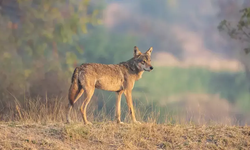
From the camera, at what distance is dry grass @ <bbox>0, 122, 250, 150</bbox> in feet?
30.8

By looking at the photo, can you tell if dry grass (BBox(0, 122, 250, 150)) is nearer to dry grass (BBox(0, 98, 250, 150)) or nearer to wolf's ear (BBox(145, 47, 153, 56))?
dry grass (BBox(0, 98, 250, 150))

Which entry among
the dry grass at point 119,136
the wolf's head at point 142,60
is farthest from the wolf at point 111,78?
the dry grass at point 119,136

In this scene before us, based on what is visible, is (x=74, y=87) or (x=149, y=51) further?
(x=149, y=51)

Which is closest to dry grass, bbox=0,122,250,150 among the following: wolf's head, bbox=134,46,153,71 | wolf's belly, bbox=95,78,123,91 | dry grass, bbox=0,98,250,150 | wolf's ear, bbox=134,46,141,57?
dry grass, bbox=0,98,250,150

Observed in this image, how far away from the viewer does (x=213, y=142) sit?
1001cm

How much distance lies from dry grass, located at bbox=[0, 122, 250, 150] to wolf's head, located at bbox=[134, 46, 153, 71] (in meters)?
2.15

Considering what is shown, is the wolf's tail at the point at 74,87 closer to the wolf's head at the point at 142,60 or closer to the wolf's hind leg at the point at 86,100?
the wolf's hind leg at the point at 86,100

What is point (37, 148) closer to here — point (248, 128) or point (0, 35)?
point (248, 128)

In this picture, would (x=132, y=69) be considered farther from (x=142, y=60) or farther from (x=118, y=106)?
(x=118, y=106)

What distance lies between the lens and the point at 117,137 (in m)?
9.90

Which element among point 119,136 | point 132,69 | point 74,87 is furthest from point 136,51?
point 119,136

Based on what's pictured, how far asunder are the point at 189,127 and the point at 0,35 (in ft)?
41.4

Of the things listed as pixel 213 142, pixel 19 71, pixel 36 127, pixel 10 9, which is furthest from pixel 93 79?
pixel 10 9

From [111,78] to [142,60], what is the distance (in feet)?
4.08
